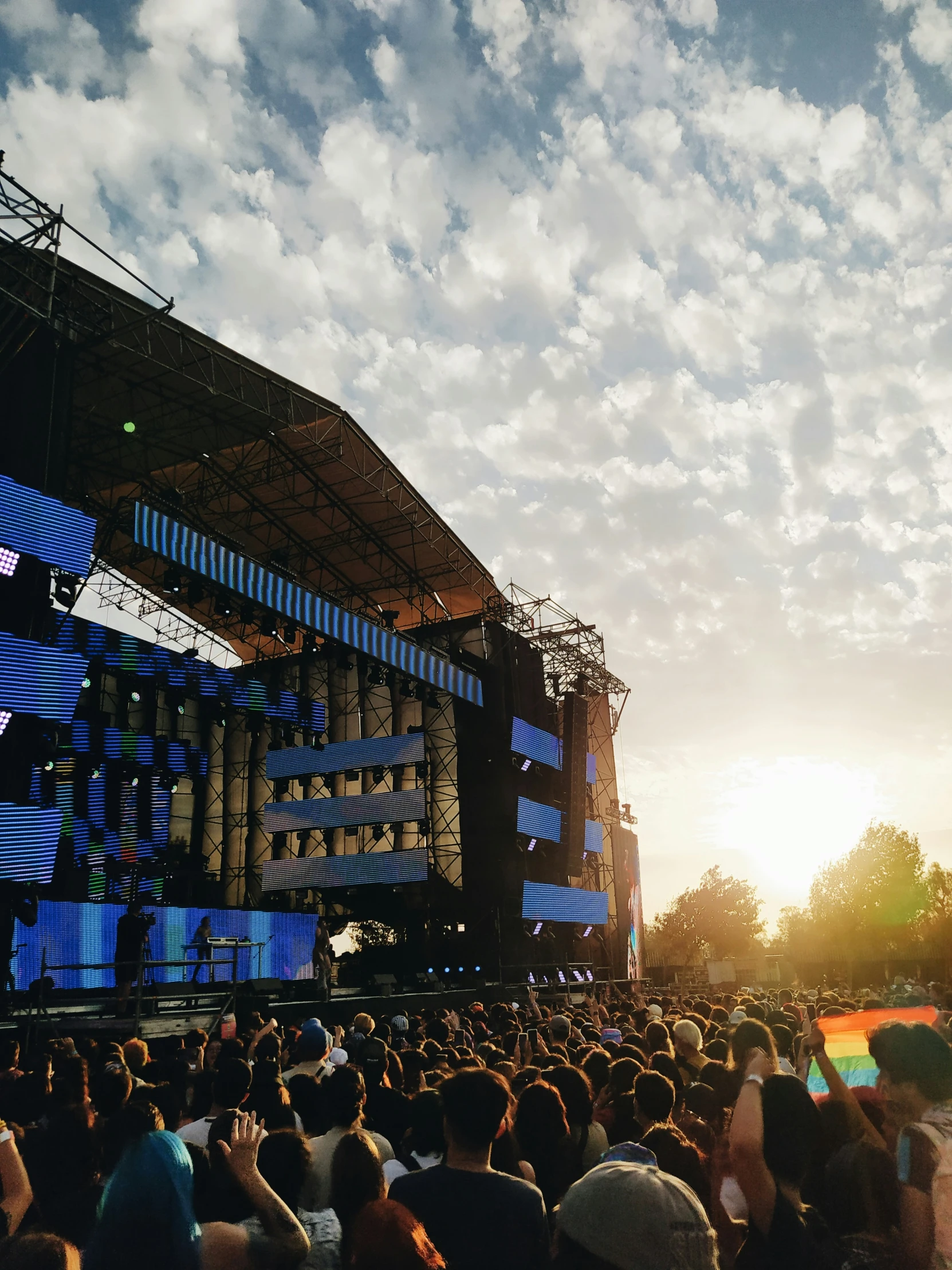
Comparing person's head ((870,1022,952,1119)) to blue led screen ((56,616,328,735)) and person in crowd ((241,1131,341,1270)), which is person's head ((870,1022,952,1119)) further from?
blue led screen ((56,616,328,735))

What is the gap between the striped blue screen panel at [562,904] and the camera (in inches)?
1073

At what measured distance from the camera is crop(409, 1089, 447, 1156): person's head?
382cm

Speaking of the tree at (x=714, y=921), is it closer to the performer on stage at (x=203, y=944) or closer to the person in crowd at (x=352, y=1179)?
the performer on stage at (x=203, y=944)

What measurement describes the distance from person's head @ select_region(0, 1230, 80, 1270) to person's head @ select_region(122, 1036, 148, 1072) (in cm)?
426

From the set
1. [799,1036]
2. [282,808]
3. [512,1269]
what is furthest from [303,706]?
[512,1269]

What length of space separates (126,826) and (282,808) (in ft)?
24.6

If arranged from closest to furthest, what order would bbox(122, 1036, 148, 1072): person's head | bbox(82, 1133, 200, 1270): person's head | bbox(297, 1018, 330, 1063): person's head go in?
bbox(82, 1133, 200, 1270): person's head → bbox(297, 1018, 330, 1063): person's head → bbox(122, 1036, 148, 1072): person's head

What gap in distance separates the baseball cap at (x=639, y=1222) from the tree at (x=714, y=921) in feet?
251

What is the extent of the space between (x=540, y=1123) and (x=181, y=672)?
2120 cm

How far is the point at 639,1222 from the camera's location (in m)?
1.84

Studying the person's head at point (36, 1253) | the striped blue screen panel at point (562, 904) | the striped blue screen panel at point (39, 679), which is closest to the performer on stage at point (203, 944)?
the striped blue screen panel at point (39, 679)

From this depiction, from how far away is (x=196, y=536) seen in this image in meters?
19.6

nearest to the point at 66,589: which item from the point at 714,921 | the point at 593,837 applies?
the point at 593,837

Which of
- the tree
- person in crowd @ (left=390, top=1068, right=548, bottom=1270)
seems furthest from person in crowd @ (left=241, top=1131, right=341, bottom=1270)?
the tree
